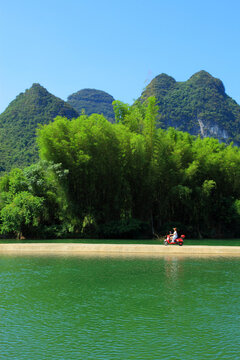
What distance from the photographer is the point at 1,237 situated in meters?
22.9

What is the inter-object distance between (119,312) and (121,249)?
8.71 m

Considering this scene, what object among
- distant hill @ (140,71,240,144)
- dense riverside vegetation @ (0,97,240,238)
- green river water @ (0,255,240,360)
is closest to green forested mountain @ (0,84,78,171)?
dense riverside vegetation @ (0,97,240,238)

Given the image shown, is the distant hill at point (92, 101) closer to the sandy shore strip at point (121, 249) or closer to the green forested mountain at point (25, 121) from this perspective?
the green forested mountain at point (25, 121)

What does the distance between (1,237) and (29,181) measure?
147 inches

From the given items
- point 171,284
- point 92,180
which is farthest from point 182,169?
point 171,284

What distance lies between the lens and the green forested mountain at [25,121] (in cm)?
4950

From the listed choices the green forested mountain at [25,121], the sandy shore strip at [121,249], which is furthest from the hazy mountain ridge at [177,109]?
the sandy shore strip at [121,249]

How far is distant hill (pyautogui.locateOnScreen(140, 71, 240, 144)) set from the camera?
9700 cm

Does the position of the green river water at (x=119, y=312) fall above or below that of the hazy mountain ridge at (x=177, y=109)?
below

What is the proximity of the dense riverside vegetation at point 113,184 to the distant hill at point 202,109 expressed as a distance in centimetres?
7162

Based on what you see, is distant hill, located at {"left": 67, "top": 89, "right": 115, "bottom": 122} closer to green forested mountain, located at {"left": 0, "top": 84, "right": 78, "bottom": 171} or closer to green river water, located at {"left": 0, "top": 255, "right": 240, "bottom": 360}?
green forested mountain, located at {"left": 0, "top": 84, "right": 78, "bottom": 171}

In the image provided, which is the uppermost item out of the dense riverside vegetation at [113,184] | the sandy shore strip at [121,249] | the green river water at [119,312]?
the dense riverside vegetation at [113,184]

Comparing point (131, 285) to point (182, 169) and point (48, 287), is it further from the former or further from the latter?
point (182, 169)

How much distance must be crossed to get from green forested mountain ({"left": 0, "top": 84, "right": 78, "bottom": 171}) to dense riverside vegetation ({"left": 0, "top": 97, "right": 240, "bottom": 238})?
2406 centimetres
